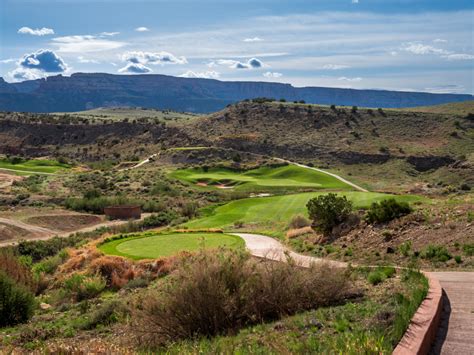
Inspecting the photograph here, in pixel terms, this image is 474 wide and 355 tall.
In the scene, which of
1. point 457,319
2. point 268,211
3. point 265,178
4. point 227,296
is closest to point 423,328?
point 457,319

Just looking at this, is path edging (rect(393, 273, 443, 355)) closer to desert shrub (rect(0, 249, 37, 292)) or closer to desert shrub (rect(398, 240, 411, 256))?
desert shrub (rect(398, 240, 411, 256))

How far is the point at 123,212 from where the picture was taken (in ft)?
139

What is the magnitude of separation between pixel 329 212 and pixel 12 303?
11188 millimetres

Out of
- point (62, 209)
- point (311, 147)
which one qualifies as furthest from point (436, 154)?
point (62, 209)

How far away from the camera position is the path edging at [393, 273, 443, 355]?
6271mm

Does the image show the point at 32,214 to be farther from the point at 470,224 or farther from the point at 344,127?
the point at 344,127

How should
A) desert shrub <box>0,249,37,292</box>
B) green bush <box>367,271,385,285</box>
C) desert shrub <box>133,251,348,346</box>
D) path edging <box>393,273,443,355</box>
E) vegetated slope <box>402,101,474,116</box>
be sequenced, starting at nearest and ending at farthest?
path edging <box>393,273,443,355</box>, desert shrub <box>133,251,348,346</box>, green bush <box>367,271,385,285</box>, desert shrub <box>0,249,37,292</box>, vegetated slope <box>402,101,474,116</box>

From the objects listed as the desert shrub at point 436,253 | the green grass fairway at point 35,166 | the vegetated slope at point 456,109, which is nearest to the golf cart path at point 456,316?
the desert shrub at point 436,253

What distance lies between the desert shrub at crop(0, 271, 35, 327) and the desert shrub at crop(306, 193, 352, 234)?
1048 cm

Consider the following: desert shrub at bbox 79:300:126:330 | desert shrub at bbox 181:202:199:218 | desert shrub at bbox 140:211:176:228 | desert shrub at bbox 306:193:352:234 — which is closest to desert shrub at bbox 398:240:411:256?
desert shrub at bbox 306:193:352:234

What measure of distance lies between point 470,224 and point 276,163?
176 ft

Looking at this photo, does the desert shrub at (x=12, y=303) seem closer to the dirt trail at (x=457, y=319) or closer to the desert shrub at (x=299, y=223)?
the dirt trail at (x=457, y=319)

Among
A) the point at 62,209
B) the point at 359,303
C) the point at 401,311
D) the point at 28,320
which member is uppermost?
the point at 401,311

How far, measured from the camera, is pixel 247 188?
54.2m
